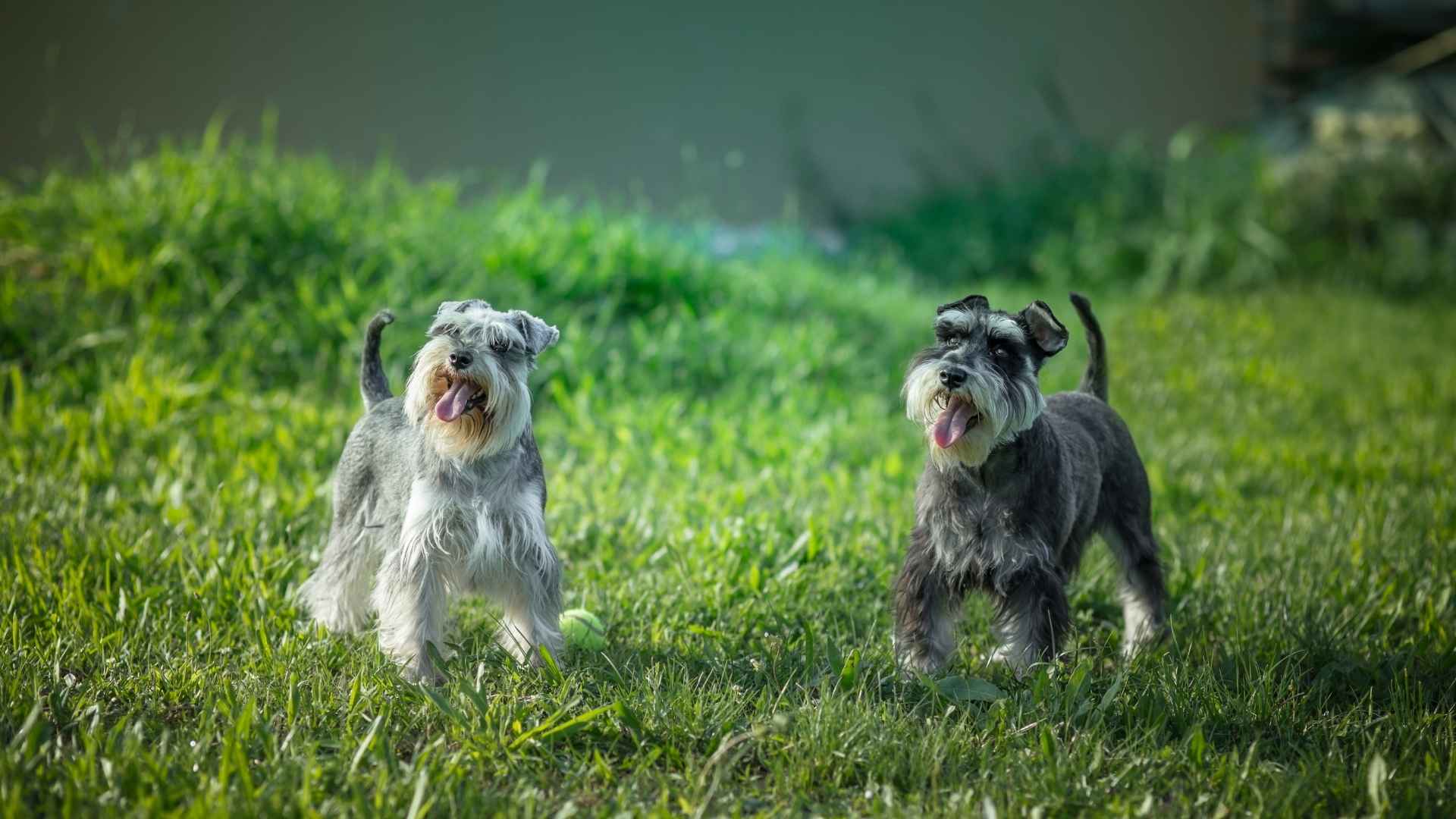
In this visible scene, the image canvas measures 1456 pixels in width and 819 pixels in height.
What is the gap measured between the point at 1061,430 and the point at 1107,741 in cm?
105

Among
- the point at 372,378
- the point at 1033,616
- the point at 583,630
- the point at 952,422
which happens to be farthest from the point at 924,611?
the point at 372,378

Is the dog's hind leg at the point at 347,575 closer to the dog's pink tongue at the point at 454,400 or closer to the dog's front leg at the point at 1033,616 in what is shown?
the dog's pink tongue at the point at 454,400

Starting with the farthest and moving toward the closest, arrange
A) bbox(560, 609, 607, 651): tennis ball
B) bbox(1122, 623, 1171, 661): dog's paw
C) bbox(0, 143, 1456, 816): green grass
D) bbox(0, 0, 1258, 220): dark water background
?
bbox(0, 0, 1258, 220): dark water background → bbox(1122, 623, 1171, 661): dog's paw → bbox(560, 609, 607, 651): tennis ball → bbox(0, 143, 1456, 816): green grass

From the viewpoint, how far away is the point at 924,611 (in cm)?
383

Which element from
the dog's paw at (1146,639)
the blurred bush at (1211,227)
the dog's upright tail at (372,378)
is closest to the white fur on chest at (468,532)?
the dog's upright tail at (372,378)

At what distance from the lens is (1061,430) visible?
4070mm

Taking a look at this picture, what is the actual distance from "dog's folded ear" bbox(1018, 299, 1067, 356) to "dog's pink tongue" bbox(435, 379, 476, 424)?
162 cm

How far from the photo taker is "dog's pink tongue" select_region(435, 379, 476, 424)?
11.3 ft

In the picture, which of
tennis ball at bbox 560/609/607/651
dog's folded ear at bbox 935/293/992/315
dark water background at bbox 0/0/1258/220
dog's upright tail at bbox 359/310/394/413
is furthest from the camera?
dark water background at bbox 0/0/1258/220

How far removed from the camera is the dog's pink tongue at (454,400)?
3453mm

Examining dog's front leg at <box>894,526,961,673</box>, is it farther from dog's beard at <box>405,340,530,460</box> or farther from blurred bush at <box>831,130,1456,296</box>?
blurred bush at <box>831,130,1456,296</box>

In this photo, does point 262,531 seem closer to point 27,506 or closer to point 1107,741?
point 27,506

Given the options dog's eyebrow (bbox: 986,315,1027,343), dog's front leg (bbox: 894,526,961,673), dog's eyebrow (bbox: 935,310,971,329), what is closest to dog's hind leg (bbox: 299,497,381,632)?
dog's front leg (bbox: 894,526,961,673)

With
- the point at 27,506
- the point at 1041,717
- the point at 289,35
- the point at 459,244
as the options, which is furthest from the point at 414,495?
the point at 289,35
